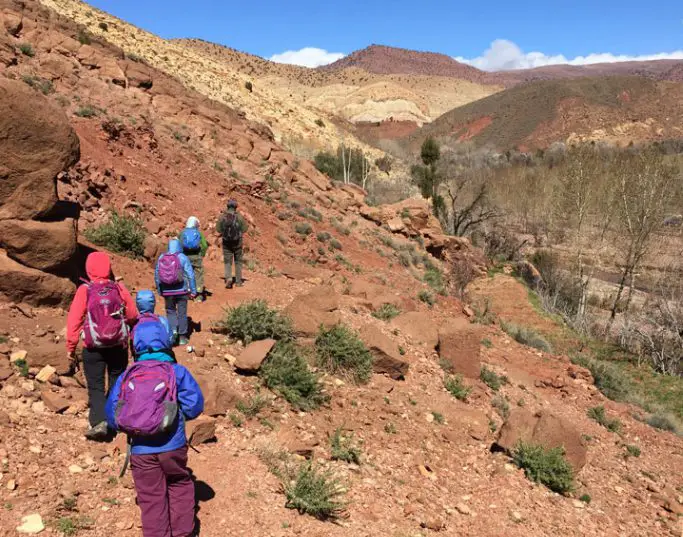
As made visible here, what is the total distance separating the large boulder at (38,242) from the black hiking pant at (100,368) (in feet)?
7.89

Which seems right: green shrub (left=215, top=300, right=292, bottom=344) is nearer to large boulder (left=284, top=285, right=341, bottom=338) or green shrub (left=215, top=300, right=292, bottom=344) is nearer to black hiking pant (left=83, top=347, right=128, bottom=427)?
large boulder (left=284, top=285, right=341, bottom=338)

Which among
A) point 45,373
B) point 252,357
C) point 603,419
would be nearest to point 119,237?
point 252,357

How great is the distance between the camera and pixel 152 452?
10.0ft

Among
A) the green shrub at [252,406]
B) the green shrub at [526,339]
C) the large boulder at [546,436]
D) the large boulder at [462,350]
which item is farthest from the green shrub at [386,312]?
the green shrub at [526,339]

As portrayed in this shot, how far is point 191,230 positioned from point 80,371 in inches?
99.4

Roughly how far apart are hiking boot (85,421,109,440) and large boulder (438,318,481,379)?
572cm

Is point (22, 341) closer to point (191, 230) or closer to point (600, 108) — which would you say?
point (191, 230)

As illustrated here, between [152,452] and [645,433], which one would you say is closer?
[152,452]

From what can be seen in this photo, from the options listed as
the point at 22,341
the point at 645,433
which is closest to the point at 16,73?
the point at 22,341

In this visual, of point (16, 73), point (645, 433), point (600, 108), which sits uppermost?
point (600, 108)

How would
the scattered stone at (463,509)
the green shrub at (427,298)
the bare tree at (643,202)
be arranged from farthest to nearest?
the bare tree at (643,202)
the green shrub at (427,298)
the scattered stone at (463,509)

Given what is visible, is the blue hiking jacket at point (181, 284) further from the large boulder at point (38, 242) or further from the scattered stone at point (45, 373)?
the scattered stone at point (45, 373)

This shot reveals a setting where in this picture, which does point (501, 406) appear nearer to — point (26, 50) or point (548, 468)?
point (548, 468)

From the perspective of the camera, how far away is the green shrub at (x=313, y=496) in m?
4.21
